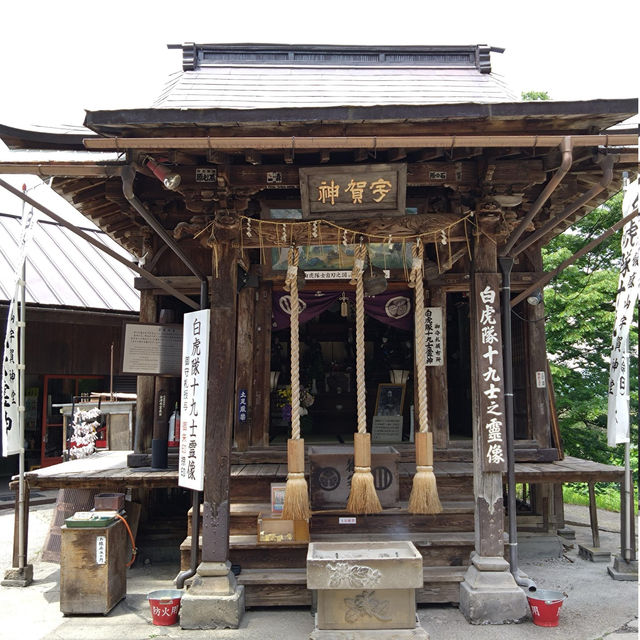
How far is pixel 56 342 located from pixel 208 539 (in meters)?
11.3

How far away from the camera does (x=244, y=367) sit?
27.8 ft

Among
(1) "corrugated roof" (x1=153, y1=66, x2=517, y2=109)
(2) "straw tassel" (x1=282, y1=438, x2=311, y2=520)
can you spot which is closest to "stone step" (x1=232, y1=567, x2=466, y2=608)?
(2) "straw tassel" (x1=282, y1=438, x2=311, y2=520)

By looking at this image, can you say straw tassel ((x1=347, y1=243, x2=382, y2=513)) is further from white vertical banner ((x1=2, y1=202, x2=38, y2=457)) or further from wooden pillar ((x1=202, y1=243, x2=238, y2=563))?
white vertical banner ((x1=2, y1=202, x2=38, y2=457))

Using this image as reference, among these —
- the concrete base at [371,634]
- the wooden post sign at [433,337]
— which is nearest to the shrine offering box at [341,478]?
the concrete base at [371,634]

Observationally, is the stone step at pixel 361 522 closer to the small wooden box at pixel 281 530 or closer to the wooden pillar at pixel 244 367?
the small wooden box at pixel 281 530

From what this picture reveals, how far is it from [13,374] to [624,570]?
8.87 m

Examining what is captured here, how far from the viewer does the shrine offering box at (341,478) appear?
6801mm

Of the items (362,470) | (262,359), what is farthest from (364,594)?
(262,359)

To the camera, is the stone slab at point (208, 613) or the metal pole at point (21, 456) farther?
the metal pole at point (21, 456)

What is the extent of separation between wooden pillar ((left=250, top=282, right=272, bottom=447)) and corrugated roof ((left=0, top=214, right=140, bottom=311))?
8093 millimetres

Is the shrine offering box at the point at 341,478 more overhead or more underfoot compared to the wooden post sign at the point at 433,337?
more underfoot

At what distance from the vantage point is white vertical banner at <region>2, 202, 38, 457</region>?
7672 millimetres

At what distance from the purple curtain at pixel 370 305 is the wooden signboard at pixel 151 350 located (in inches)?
63.0

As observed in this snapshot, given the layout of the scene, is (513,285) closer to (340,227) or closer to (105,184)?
(340,227)
